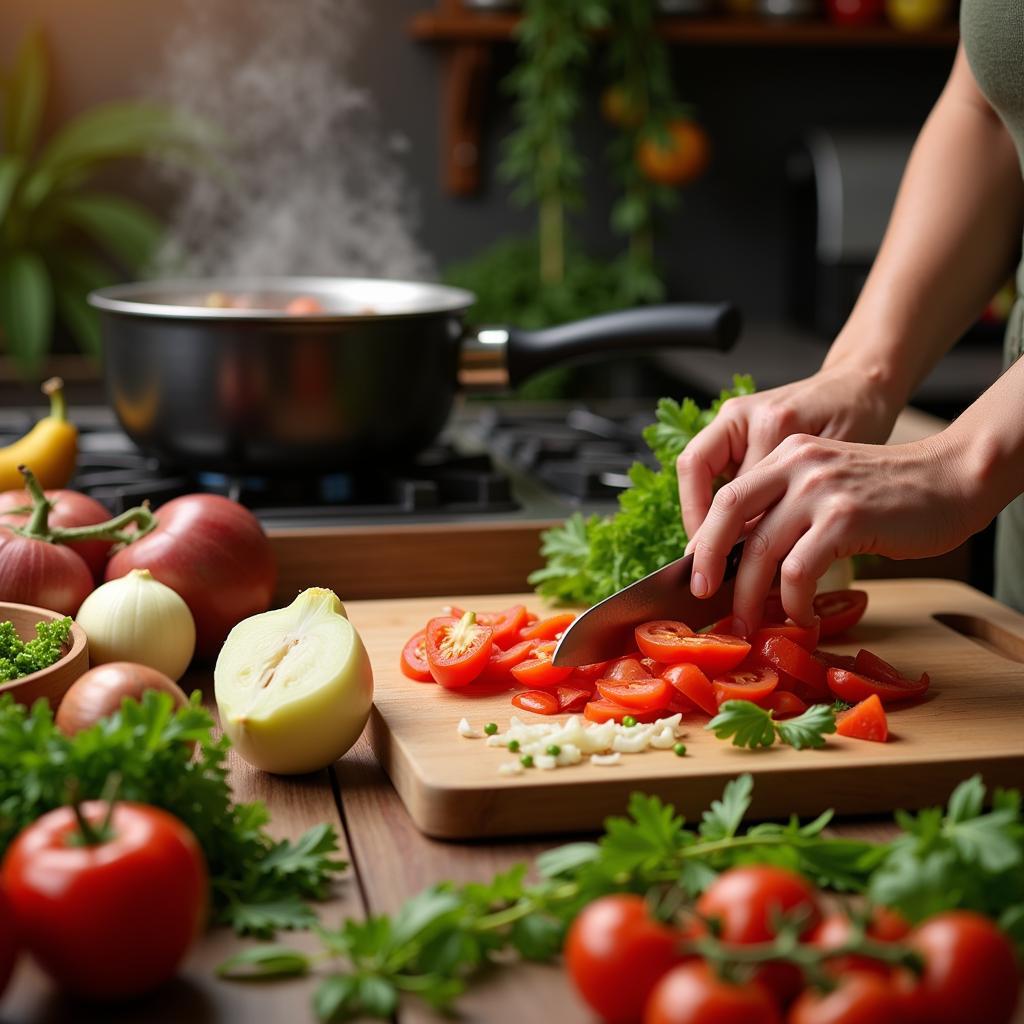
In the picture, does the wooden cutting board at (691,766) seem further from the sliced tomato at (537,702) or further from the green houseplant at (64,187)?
the green houseplant at (64,187)

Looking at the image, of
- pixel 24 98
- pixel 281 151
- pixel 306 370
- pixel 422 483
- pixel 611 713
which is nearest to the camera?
pixel 611 713

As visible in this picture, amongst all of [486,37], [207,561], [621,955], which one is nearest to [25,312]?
[486,37]

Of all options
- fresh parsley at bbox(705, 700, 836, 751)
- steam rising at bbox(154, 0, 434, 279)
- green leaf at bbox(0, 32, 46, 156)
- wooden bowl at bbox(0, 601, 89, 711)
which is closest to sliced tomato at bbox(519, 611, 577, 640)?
fresh parsley at bbox(705, 700, 836, 751)

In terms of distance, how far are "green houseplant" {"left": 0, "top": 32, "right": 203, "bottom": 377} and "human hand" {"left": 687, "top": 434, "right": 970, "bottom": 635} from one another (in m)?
2.57

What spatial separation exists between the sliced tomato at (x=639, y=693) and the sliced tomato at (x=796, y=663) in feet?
0.32

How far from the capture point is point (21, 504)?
137 cm

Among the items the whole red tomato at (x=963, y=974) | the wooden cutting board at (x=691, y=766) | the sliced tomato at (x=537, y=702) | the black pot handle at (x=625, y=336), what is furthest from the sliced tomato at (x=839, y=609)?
the whole red tomato at (x=963, y=974)

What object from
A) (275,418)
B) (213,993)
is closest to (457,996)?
(213,993)

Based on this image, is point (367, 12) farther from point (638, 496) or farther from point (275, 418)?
point (638, 496)

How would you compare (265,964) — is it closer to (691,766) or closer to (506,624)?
(691,766)

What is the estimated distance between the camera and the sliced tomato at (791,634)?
1.20 m

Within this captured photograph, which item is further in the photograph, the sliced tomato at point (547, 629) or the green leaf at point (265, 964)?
the sliced tomato at point (547, 629)

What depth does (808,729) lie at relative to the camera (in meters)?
1.07

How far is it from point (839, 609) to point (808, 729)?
0.34 meters
